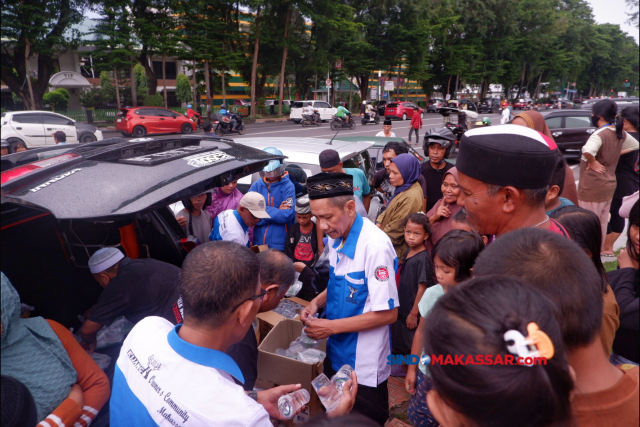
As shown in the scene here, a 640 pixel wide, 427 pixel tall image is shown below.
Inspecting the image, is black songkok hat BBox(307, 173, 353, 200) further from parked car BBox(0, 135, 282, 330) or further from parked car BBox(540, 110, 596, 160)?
parked car BBox(540, 110, 596, 160)

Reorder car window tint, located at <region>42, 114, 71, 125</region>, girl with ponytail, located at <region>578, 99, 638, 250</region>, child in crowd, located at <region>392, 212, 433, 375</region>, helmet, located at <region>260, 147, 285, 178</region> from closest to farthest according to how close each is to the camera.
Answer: child in crowd, located at <region>392, 212, 433, 375</region> → helmet, located at <region>260, 147, 285, 178</region> → girl with ponytail, located at <region>578, 99, 638, 250</region> → car window tint, located at <region>42, 114, 71, 125</region>

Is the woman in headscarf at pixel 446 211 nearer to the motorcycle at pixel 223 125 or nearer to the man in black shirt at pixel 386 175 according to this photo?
the man in black shirt at pixel 386 175

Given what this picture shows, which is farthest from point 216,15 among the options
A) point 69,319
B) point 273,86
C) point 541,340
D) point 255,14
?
point 541,340

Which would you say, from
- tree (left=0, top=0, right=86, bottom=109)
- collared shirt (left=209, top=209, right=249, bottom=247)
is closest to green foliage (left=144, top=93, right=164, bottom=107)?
tree (left=0, top=0, right=86, bottom=109)

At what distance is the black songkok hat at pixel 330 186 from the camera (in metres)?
2.45

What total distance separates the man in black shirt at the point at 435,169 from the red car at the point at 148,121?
51.8ft

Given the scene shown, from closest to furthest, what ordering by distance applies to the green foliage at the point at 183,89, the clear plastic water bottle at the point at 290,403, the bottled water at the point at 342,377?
the clear plastic water bottle at the point at 290,403
the bottled water at the point at 342,377
the green foliage at the point at 183,89

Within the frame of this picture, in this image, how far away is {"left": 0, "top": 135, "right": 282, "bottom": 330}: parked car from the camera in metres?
1.55

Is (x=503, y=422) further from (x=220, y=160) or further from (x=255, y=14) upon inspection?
Answer: (x=255, y=14)

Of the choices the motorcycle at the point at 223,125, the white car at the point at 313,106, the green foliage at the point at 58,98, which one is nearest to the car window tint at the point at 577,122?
the motorcycle at the point at 223,125

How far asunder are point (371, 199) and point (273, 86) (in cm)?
4310

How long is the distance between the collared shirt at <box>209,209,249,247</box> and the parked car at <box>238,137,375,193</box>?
130 centimetres

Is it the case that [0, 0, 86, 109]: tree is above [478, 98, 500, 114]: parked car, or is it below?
above

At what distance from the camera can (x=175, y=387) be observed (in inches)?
53.7
